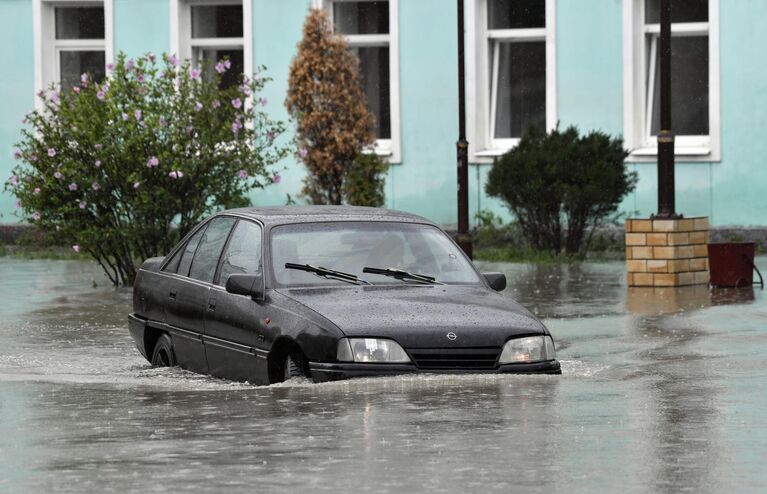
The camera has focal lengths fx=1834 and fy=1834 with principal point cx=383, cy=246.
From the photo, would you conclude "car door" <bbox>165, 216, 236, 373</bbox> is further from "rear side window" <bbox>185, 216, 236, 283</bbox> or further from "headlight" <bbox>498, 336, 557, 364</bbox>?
"headlight" <bbox>498, 336, 557, 364</bbox>

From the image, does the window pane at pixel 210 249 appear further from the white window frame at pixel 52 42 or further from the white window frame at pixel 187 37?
the white window frame at pixel 52 42

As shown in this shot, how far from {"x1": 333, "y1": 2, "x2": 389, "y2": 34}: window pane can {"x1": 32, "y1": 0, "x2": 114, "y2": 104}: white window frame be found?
388 cm

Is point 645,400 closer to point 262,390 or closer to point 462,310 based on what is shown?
point 462,310

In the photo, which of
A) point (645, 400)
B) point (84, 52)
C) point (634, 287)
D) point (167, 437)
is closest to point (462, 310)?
point (645, 400)

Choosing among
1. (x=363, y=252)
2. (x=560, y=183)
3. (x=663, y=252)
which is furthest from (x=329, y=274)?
(x=560, y=183)

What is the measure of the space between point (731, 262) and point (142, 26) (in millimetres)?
13143

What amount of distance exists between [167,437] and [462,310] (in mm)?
2323

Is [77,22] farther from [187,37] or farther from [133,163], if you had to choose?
[133,163]

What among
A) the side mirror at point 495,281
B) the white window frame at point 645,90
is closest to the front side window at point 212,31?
the white window frame at point 645,90

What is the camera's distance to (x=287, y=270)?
11.7 metres

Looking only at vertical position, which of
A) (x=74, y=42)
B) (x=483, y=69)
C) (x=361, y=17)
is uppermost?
(x=361, y=17)

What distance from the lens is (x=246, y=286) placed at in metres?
11.4

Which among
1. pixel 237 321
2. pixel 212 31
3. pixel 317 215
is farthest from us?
pixel 212 31

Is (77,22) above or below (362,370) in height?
above
